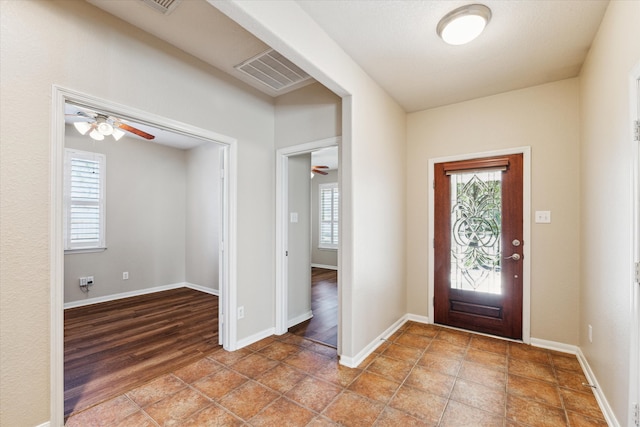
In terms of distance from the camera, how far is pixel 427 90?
3098 mm

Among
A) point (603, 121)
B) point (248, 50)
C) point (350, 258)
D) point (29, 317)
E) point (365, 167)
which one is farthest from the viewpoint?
point (365, 167)

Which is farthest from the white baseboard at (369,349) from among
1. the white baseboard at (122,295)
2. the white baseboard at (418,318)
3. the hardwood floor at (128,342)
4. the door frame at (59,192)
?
the white baseboard at (122,295)

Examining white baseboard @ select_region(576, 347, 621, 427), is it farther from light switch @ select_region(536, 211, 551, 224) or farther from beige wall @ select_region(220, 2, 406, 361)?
beige wall @ select_region(220, 2, 406, 361)

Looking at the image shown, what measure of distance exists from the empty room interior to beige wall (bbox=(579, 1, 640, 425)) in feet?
0.09

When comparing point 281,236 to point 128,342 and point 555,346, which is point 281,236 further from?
point 555,346

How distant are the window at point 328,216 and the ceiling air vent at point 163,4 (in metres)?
5.84

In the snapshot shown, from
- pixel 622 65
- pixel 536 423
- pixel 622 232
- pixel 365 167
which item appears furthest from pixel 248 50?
pixel 536 423

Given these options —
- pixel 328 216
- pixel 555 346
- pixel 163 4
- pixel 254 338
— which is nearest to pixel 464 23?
pixel 163 4

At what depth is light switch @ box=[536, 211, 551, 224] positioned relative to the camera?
9.42 feet

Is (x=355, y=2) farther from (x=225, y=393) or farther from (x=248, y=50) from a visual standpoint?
(x=225, y=393)

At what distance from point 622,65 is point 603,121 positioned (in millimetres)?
492

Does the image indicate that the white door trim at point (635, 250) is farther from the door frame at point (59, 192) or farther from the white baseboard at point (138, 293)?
the white baseboard at point (138, 293)

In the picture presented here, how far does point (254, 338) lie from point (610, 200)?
3.23 metres

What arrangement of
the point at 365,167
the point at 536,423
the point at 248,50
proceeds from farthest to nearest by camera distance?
1. the point at 365,167
2. the point at 248,50
3. the point at 536,423
